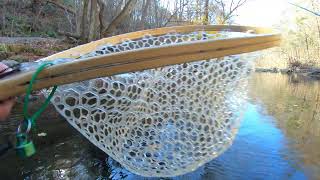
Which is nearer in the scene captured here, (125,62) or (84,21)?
(125,62)

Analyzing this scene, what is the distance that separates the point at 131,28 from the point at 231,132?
16258 mm

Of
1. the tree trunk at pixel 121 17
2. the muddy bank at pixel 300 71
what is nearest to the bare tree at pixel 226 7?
the muddy bank at pixel 300 71

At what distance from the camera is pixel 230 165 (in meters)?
4.60

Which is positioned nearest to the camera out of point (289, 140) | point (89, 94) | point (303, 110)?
point (89, 94)

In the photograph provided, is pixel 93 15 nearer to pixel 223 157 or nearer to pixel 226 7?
pixel 223 157

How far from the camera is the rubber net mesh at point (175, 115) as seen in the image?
2174 mm

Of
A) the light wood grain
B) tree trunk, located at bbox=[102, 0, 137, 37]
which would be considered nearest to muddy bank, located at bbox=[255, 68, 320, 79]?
tree trunk, located at bbox=[102, 0, 137, 37]

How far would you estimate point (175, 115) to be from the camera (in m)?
2.42

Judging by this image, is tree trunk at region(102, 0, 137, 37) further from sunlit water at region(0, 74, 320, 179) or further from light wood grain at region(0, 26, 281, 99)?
light wood grain at region(0, 26, 281, 99)

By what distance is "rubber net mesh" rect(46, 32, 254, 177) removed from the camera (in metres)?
2.17

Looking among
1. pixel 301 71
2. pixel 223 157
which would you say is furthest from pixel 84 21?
pixel 301 71

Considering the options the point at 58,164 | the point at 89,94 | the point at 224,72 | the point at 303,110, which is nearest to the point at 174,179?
the point at 58,164

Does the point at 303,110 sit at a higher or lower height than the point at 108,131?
lower

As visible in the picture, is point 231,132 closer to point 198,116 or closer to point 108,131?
point 198,116
